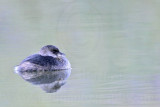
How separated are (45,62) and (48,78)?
0.55 metres

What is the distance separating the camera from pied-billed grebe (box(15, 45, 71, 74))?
10.5m

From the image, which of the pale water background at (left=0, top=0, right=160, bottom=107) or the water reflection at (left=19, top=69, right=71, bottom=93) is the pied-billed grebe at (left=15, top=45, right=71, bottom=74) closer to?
the water reflection at (left=19, top=69, right=71, bottom=93)

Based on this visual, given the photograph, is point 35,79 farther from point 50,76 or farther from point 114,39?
point 114,39

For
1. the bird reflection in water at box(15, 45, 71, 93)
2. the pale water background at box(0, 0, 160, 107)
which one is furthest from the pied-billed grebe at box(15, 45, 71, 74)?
the pale water background at box(0, 0, 160, 107)

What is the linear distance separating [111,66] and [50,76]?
3.19 feet

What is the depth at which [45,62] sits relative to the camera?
10711 mm

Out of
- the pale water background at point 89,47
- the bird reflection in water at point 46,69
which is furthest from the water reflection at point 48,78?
the pale water background at point 89,47

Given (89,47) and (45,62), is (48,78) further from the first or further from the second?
(89,47)

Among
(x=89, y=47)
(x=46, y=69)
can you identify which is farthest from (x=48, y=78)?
(x=89, y=47)

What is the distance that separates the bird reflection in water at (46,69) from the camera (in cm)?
988

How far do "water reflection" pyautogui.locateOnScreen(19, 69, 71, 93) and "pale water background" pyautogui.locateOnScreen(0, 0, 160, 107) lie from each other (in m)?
0.13

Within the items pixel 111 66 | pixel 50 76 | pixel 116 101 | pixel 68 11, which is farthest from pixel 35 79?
pixel 68 11

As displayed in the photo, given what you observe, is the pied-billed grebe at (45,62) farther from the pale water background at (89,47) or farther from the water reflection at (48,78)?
the pale water background at (89,47)

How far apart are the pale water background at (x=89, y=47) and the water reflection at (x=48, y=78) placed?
13cm
